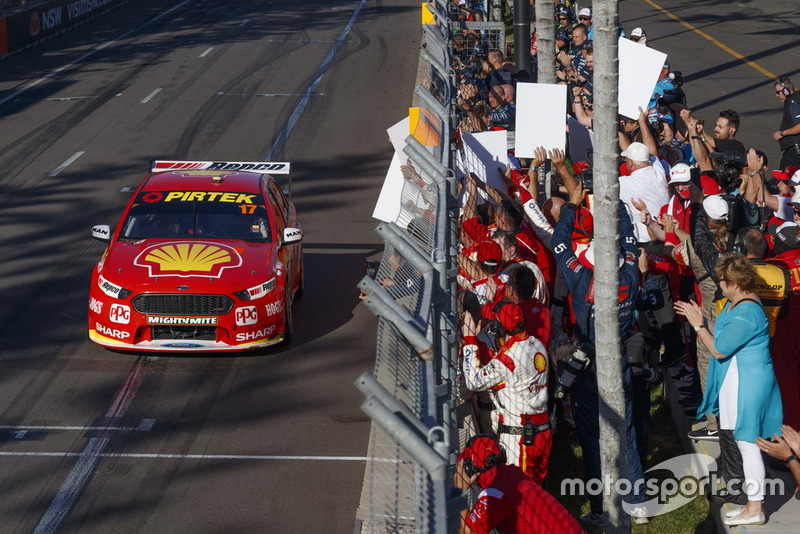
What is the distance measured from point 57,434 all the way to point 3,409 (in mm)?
793

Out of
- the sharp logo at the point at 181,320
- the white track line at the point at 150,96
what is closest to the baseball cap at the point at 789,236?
the sharp logo at the point at 181,320

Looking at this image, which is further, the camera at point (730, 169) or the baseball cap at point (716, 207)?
the camera at point (730, 169)

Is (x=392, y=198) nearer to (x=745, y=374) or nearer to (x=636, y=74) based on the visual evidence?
(x=745, y=374)

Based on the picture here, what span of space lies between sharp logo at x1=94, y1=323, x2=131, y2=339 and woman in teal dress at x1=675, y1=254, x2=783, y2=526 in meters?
5.74

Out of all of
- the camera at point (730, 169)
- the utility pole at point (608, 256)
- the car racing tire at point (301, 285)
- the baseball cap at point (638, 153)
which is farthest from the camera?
the car racing tire at point (301, 285)

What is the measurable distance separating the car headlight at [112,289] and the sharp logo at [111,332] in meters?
0.32

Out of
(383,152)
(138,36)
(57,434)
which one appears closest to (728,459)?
(57,434)

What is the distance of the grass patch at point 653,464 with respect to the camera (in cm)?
715

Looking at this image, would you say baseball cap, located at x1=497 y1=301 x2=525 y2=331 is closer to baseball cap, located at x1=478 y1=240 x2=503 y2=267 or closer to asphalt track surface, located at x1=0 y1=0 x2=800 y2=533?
baseball cap, located at x1=478 y1=240 x2=503 y2=267

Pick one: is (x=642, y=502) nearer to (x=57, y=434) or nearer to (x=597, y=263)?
(x=597, y=263)

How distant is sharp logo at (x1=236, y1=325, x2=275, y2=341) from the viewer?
1038cm

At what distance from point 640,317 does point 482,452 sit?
4.07m

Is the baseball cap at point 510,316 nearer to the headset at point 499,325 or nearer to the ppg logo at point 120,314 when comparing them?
the headset at point 499,325

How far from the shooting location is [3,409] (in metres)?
9.49
